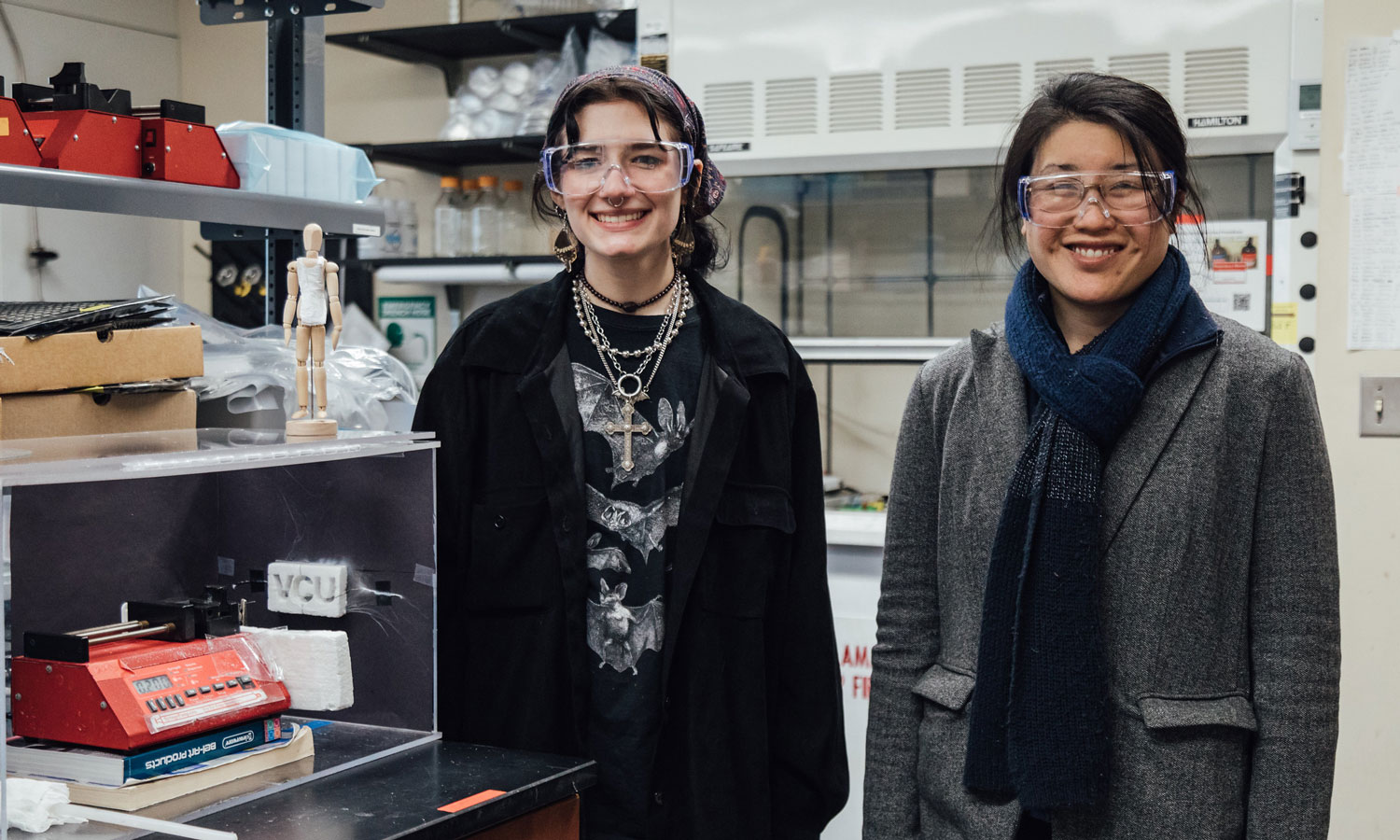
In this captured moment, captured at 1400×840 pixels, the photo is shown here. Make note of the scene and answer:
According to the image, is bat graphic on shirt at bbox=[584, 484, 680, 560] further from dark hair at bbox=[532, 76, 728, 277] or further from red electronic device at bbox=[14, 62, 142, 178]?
red electronic device at bbox=[14, 62, 142, 178]

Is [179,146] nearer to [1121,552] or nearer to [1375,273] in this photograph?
[1121,552]

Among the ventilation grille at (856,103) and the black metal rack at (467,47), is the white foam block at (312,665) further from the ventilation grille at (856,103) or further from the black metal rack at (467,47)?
the black metal rack at (467,47)

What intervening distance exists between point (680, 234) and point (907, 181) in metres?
1.46

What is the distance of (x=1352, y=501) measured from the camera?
2.52m

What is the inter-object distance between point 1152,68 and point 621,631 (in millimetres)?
1838

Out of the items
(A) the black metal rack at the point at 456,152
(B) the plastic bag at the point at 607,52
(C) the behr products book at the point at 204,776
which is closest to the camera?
(C) the behr products book at the point at 204,776

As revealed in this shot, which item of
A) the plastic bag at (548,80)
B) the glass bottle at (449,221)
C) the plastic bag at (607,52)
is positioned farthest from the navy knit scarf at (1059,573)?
the glass bottle at (449,221)

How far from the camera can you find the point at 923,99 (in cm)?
275

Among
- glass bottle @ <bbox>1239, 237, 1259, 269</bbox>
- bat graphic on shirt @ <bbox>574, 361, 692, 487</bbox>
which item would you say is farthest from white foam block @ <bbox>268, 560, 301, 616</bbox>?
glass bottle @ <bbox>1239, 237, 1259, 269</bbox>

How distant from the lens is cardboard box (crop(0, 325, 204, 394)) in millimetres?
1304

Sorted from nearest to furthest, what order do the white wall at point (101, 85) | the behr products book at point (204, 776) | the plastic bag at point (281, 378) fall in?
→ 1. the behr products book at point (204, 776)
2. the plastic bag at point (281, 378)
3. the white wall at point (101, 85)

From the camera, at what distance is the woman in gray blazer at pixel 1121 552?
3.76ft

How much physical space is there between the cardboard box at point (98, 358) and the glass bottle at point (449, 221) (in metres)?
2.55

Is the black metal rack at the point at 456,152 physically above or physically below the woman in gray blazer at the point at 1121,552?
above
